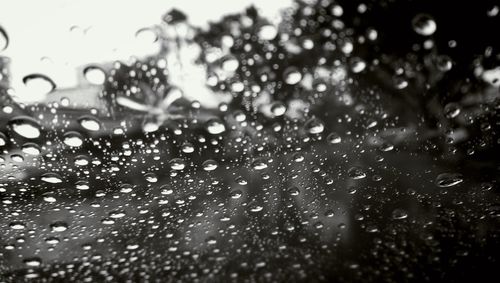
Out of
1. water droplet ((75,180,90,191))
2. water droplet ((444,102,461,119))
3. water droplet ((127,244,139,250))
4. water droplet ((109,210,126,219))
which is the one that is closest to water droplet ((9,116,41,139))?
water droplet ((75,180,90,191))

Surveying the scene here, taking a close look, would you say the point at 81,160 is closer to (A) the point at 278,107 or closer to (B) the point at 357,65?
(A) the point at 278,107

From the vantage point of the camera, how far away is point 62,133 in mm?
1178

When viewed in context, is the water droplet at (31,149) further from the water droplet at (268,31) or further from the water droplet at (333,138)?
the water droplet at (333,138)

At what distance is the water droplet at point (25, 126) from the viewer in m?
1.06

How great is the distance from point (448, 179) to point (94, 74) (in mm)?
1944

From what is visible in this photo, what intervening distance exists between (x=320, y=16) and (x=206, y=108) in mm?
807

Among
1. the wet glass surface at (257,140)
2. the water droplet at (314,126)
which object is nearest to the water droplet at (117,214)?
the wet glass surface at (257,140)

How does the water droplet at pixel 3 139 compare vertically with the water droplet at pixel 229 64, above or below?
above

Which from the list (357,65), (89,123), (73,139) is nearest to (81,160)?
(73,139)

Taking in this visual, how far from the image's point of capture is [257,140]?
1423 mm

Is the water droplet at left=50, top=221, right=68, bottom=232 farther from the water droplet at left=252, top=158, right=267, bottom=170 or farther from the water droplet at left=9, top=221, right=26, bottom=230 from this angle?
the water droplet at left=252, top=158, right=267, bottom=170

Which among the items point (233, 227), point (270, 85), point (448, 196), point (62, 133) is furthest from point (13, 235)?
point (448, 196)

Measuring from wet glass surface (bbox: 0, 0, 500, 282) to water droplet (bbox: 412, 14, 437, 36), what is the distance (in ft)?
0.04

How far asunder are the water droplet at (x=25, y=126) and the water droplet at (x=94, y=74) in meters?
0.31
